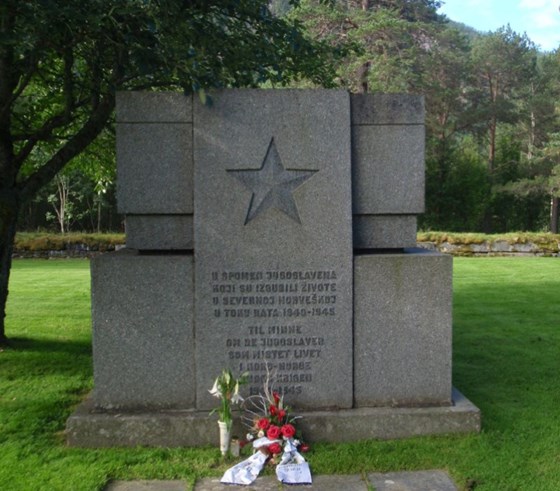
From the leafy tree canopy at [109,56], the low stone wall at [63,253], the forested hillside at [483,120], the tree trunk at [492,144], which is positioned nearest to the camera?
the leafy tree canopy at [109,56]

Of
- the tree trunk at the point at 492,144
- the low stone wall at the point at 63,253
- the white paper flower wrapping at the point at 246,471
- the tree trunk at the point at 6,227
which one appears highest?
the tree trunk at the point at 492,144

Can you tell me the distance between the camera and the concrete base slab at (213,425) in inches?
180

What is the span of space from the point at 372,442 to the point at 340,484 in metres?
0.66

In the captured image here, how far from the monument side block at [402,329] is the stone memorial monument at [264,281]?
0.01 m

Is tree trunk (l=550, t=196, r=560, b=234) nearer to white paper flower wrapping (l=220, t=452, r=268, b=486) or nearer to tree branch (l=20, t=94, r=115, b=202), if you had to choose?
tree branch (l=20, t=94, r=115, b=202)

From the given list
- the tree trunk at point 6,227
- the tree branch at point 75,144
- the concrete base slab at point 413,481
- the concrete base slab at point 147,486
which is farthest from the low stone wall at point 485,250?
the concrete base slab at point 147,486

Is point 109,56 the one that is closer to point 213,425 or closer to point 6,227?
point 6,227

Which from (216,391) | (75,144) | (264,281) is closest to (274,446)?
(216,391)

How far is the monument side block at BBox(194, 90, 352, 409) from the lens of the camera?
4.77 m

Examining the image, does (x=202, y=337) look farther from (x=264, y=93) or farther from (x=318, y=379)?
(x=264, y=93)

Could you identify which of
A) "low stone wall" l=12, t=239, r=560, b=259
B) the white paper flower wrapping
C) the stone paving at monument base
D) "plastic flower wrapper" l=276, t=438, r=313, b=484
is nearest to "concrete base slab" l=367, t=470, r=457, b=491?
the stone paving at monument base

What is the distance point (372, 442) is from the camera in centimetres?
460

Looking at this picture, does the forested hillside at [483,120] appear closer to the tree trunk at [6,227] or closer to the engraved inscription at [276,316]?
the tree trunk at [6,227]

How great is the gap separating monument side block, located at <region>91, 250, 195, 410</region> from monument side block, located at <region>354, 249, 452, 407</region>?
51.2 inches
